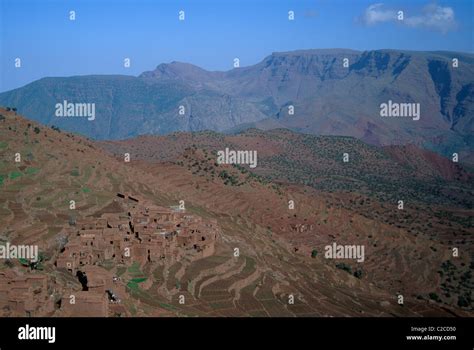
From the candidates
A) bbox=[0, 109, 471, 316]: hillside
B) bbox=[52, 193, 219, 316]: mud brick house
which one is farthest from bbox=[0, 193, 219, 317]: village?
bbox=[0, 109, 471, 316]: hillside

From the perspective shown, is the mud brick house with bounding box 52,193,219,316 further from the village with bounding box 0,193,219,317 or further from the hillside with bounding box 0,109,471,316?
the hillside with bounding box 0,109,471,316

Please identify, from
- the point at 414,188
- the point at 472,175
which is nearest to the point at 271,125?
the point at 472,175

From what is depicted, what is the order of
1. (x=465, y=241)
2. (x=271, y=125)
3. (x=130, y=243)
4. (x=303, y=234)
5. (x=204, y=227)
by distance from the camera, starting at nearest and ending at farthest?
(x=130, y=243) → (x=204, y=227) → (x=303, y=234) → (x=465, y=241) → (x=271, y=125)

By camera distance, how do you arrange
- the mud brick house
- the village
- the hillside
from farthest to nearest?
the hillside, the mud brick house, the village

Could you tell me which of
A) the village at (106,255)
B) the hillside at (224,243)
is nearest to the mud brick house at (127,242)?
the village at (106,255)

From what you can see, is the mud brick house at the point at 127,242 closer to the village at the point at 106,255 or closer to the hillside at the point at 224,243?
the village at the point at 106,255

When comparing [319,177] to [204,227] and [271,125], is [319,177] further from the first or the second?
[271,125]
